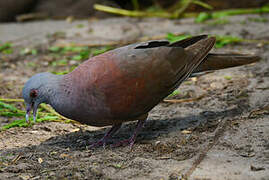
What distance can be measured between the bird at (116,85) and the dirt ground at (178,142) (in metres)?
0.30

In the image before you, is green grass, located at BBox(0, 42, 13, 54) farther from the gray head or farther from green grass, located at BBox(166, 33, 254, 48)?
the gray head

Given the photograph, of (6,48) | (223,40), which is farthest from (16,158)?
(6,48)

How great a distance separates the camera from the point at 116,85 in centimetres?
334

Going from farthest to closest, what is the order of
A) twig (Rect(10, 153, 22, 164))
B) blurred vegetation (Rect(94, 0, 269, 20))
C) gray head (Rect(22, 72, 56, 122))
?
blurred vegetation (Rect(94, 0, 269, 20)) < gray head (Rect(22, 72, 56, 122)) < twig (Rect(10, 153, 22, 164))

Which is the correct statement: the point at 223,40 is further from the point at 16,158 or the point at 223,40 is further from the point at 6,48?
the point at 16,158

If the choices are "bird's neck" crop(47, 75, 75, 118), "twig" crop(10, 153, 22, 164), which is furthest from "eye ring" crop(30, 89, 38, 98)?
"twig" crop(10, 153, 22, 164)

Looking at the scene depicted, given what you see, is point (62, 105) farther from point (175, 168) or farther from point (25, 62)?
point (25, 62)

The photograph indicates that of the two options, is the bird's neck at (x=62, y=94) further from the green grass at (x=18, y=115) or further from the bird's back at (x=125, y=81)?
the green grass at (x=18, y=115)

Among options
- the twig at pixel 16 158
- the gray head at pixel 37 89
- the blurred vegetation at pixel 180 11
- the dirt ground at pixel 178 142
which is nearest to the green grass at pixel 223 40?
the dirt ground at pixel 178 142

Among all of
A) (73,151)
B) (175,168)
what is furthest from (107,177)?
(73,151)

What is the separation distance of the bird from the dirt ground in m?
0.30

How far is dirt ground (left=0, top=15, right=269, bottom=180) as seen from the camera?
289 cm

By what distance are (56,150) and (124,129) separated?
87 centimetres

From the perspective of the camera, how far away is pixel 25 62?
6188 mm
